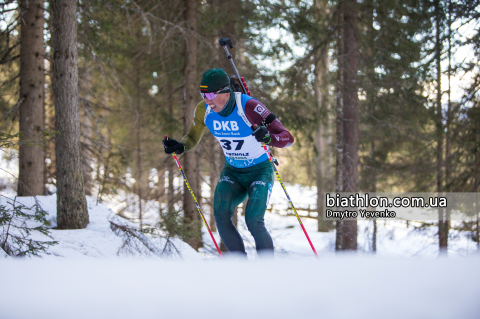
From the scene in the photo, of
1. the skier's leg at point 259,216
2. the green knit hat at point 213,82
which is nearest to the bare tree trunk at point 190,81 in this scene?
the skier's leg at point 259,216

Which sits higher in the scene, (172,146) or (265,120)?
(265,120)

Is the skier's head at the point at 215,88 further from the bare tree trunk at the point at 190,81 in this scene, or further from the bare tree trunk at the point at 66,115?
the bare tree trunk at the point at 190,81

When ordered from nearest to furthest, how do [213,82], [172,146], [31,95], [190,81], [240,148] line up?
[213,82]
[240,148]
[172,146]
[31,95]
[190,81]

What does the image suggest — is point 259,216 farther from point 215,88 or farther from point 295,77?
point 295,77

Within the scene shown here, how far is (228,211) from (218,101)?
1124 mm

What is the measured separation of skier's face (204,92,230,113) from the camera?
143 inches

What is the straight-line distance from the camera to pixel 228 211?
3.75 metres

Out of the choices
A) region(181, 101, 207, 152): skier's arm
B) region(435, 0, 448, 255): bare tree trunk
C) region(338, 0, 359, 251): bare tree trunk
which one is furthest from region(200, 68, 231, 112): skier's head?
region(435, 0, 448, 255): bare tree trunk

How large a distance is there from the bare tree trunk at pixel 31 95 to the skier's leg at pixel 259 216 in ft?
15.1

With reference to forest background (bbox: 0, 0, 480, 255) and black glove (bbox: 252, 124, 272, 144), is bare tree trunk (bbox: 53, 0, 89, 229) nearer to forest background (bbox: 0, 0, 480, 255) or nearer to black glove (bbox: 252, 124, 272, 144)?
forest background (bbox: 0, 0, 480, 255)

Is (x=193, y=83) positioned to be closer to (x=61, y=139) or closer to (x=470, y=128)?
(x=61, y=139)

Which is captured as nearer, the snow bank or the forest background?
the snow bank

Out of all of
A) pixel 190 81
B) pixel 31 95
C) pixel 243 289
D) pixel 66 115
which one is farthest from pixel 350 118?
pixel 243 289

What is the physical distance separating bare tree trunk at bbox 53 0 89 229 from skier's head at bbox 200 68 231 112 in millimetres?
2487
